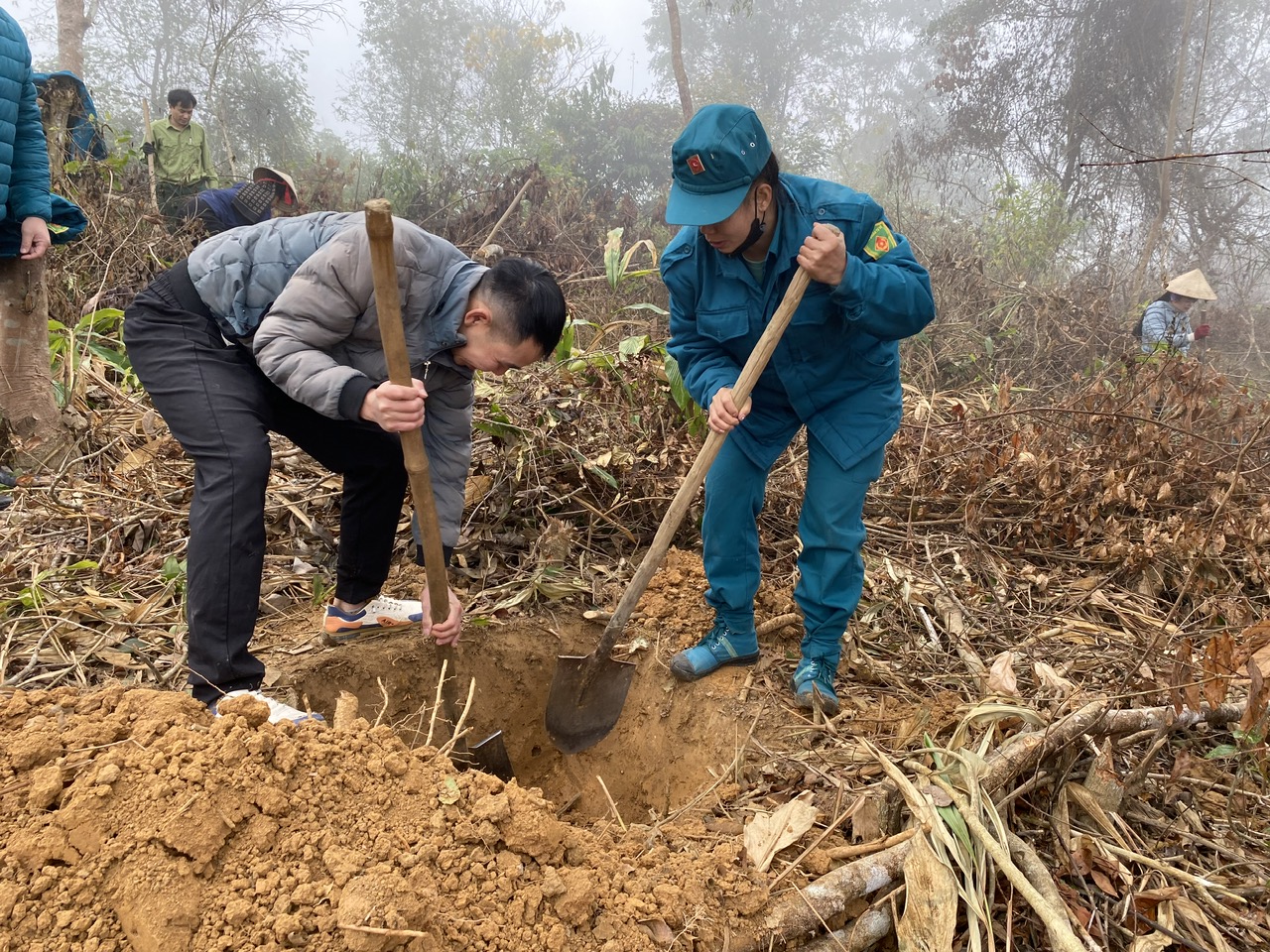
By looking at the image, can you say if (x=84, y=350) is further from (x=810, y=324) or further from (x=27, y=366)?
(x=810, y=324)

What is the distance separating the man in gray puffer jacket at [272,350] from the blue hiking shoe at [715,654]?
2.66ft

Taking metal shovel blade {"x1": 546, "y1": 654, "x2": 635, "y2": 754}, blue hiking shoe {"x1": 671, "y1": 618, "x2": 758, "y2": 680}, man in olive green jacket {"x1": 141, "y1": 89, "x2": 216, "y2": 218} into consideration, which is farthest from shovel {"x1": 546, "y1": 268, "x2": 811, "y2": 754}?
man in olive green jacket {"x1": 141, "y1": 89, "x2": 216, "y2": 218}

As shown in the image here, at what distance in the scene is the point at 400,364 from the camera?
1.72 m

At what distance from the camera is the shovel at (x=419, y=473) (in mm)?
1521

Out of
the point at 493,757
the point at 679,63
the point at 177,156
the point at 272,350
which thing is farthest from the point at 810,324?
the point at 679,63

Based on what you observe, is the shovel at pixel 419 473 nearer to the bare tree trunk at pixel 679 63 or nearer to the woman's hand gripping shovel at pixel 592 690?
the woman's hand gripping shovel at pixel 592 690

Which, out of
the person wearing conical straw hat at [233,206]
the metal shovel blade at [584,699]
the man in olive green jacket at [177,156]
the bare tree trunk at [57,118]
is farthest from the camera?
the man in olive green jacket at [177,156]

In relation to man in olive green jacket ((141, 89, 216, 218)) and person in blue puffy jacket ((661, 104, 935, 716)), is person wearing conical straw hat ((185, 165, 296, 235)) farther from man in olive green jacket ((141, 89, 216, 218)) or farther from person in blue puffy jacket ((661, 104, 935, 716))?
person in blue puffy jacket ((661, 104, 935, 716))

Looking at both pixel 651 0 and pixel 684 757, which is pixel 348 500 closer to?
pixel 684 757

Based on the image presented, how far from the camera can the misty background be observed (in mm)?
10094

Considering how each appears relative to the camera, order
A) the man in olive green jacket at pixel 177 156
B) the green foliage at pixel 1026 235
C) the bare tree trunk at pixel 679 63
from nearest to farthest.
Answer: the man in olive green jacket at pixel 177 156
the green foliage at pixel 1026 235
the bare tree trunk at pixel 679 63

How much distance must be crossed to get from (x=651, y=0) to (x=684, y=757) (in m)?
33.0

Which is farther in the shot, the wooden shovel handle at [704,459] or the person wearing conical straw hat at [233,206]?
the person wearing conical straw hat at [233,206]

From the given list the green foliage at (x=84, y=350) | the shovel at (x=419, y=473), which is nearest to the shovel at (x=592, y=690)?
the shovel at (x=419, y=473)
